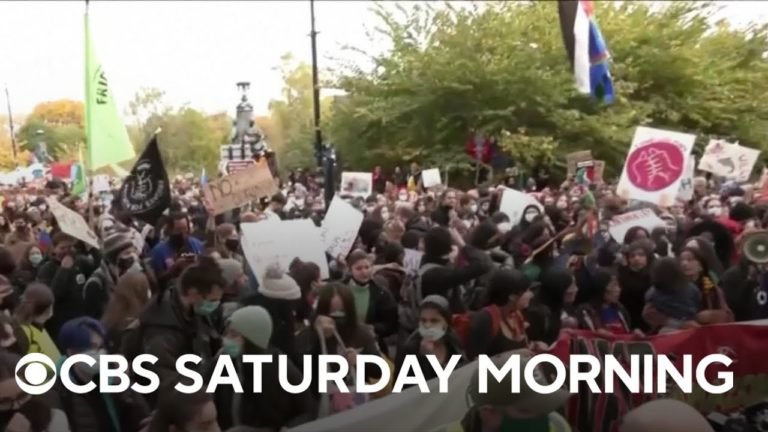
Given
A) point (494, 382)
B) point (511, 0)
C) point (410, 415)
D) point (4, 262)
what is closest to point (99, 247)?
point (4, 262)

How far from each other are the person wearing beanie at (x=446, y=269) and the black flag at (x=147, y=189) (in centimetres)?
347

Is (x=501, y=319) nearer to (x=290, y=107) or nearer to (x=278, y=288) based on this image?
(x=278, y=288)

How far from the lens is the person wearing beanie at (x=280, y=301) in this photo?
5.11 meters

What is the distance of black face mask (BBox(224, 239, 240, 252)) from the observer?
8969mm

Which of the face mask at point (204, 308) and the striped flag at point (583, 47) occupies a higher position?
the striped flag at point (583, 47)

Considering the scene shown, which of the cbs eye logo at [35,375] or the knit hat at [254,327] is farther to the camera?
the knit hat at [254,327]

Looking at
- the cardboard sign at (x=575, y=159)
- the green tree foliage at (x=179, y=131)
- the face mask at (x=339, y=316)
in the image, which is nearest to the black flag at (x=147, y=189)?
the face mask at (x=339, y=316)

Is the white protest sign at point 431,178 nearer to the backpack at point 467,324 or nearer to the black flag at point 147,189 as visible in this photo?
the black flag at point 147,189

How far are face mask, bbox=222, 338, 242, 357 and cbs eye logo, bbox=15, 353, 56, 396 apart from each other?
0.76 meters

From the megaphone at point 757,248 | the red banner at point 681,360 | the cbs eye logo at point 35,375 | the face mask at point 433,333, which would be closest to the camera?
the cbs eye logo at point 35,375

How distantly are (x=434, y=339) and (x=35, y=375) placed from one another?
1.99 meters

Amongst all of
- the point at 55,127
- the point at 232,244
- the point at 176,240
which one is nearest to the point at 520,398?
the point at 232,244

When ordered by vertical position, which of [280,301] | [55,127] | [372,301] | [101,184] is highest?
[55,127]

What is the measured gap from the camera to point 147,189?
9602 mm
